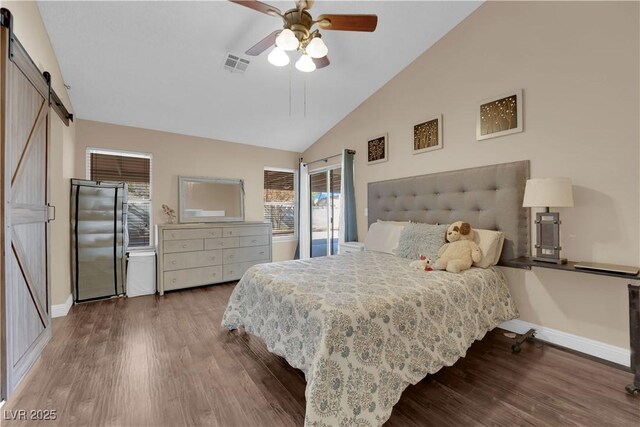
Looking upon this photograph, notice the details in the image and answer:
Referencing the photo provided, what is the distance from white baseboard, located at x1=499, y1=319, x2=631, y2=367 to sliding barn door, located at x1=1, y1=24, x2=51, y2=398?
3836mm

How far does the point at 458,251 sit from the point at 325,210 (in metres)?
3.09

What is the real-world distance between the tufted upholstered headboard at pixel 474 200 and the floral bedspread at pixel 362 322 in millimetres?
457

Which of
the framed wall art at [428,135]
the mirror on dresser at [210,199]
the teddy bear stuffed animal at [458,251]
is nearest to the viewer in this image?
the teddy bear stuffed animal at [458,251]

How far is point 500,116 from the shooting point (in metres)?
2.63

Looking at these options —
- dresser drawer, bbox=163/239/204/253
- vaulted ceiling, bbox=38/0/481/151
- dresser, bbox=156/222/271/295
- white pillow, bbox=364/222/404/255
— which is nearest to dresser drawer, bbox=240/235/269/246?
dresser, bbox=156/222/271/295

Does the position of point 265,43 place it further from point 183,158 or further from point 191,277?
point 191,277

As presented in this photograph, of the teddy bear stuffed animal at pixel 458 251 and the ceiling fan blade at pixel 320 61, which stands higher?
the ceiling fan blade at pixel 320 61

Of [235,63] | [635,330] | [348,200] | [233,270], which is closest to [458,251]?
[635,330]

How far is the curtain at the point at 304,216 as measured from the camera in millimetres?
5465

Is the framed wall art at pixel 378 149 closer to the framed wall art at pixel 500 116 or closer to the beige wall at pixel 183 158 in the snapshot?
the framed wall art at pixel 500 116

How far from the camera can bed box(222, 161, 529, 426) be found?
53.0 inches

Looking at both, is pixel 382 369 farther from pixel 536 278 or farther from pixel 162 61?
pixel 162 61

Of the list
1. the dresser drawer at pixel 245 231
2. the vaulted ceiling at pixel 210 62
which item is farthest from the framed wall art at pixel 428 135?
the dresser drawer at pixel 245 231

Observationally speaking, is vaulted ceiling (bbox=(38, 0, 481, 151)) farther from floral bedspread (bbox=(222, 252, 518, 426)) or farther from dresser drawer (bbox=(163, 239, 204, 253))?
floral bedspread (bbox=(222, 252, 518, 426))
